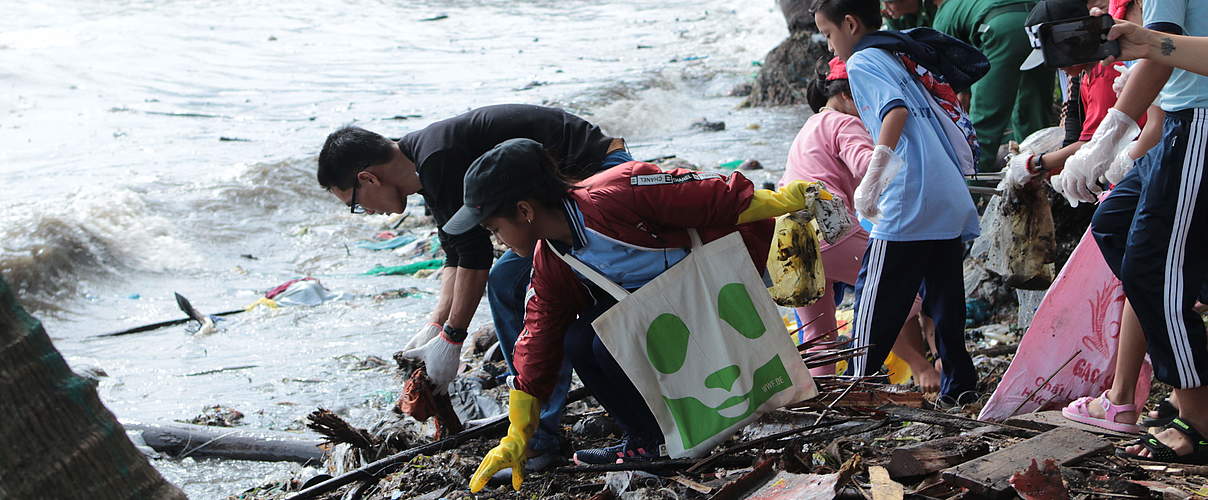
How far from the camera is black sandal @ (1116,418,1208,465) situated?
2.68 meters

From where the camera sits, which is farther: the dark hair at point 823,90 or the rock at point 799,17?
the rock at point 799,17

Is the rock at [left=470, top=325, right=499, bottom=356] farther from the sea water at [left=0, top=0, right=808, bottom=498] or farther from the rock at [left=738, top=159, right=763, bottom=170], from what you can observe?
the rock at [left=738, top=159, right=763, bottom=170]

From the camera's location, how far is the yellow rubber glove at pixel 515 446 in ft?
9.67

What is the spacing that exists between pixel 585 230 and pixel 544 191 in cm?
16

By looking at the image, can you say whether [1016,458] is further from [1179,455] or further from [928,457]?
[1179,455]

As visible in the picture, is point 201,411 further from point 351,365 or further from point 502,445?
point 502,445

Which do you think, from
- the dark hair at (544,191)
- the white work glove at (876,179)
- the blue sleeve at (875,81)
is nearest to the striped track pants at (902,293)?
the white work glove at (876,179)

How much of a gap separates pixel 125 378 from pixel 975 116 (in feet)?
17.4

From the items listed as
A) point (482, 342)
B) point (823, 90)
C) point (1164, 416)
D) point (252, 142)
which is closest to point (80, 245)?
point (252, 142)

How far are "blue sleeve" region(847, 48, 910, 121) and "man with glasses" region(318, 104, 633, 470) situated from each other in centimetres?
85

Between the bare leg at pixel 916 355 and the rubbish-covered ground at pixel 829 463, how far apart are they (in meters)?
0.23

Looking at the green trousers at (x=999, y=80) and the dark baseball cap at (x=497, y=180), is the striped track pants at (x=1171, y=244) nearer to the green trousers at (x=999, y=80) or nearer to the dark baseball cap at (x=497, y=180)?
the dark baseball cap at (x=497, y=180)

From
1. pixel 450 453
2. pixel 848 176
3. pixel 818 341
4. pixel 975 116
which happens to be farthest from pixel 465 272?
pixel 975 116

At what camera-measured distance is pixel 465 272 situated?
11.7ft
